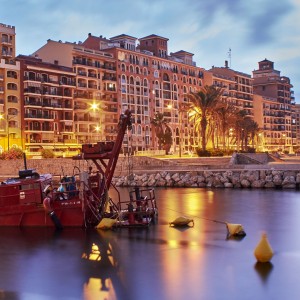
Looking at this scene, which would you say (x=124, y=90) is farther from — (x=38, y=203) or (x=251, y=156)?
(x=38, y=203)

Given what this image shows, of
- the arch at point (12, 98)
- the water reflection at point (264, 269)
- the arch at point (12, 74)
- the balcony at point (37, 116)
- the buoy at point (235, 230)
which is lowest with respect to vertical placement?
the water reflection at point (264, 269)

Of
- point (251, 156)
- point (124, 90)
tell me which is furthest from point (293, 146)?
point (251, 156)

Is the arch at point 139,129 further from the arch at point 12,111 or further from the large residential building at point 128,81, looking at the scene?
the arch at point 12,111

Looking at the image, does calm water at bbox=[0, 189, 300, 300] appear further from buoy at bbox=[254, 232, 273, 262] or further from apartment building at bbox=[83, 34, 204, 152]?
apartment building at bbox=[83, 34, 204, 152]

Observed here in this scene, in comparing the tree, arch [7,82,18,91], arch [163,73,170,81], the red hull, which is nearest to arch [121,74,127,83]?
the tree

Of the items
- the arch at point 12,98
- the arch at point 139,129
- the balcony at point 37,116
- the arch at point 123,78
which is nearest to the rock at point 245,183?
the balcony at point 37,116

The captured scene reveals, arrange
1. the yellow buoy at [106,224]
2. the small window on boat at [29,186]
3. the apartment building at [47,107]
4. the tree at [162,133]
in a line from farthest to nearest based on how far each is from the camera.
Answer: the tree at [162,133] → the apartment building at [47,107] → the small window on boat at [29,186] → the yellow buoy at [106,224]

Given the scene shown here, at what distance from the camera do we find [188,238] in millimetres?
25109

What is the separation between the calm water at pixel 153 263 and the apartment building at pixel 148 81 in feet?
282

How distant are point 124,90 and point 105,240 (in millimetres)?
96993

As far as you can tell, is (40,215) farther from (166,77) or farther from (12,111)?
(166,77)

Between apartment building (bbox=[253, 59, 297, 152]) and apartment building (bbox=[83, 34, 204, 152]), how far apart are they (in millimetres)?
41988

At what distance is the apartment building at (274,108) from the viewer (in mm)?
174250

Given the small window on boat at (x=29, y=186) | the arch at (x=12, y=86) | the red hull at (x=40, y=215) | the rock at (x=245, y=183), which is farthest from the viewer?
the arch at (x=12, y=86)
